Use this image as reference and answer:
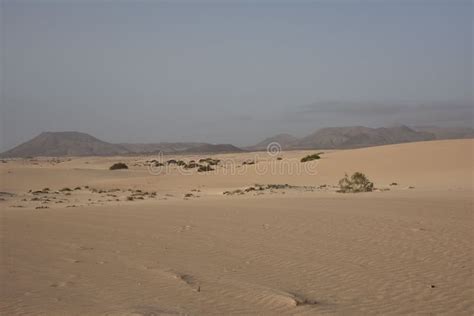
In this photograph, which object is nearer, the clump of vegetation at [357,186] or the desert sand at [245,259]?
the desert sand at [245,259]

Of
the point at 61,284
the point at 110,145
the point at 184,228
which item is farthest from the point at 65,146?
the point at 61,284

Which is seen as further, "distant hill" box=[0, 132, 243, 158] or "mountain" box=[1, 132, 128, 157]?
"mountain" box=[1, 132, 128, 157]

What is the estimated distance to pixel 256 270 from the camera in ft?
25.6

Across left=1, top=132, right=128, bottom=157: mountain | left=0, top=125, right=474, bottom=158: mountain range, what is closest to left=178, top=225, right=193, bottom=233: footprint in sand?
left=0, top=125, right=474, bottom=158: mountain range

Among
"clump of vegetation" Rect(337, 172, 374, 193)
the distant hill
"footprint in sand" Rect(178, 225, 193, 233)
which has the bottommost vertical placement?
"footprint in sand" Rect(178, 225, 193, 233)

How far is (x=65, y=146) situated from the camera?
161750 millimetres

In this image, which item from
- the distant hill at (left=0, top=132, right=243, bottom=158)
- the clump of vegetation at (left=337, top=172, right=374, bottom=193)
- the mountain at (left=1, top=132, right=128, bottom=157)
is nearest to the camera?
the clump of vegetation at (left=337, top=172, right=374, bottom=193)

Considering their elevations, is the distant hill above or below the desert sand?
above

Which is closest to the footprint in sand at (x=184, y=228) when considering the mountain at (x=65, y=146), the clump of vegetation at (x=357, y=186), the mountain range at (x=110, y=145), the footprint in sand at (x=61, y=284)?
the footprint in sand at (x=61, y=284)

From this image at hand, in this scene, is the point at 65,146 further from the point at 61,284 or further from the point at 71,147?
the point at 61,284

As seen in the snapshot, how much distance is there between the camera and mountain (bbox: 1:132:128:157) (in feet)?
509

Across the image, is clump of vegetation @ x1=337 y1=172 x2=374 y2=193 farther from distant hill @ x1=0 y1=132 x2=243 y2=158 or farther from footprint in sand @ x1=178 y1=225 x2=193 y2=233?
distant hill @ x1=0 y1=132 x2=243 y2=158

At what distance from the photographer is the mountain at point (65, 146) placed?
155 metres

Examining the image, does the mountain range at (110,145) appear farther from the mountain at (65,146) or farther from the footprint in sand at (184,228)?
Answer: the footprint in sand at (184,228)
